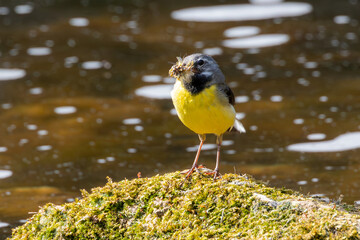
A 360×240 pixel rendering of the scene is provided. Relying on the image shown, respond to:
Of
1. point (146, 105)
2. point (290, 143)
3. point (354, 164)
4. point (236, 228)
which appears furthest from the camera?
point (146, 105)

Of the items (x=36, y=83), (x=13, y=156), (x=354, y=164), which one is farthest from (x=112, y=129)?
(x=354, y=164)

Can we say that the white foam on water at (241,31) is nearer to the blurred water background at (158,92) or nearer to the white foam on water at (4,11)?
the blurred water background at (158,92)

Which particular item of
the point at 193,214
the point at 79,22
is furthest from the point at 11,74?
the point at 193,214

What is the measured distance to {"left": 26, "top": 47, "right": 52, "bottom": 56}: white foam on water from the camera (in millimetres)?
13673

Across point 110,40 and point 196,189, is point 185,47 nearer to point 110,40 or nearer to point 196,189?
point 110,40

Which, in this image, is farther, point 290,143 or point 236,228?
point 290,143

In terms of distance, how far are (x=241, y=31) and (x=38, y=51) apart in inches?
189

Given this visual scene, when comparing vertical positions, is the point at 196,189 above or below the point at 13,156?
above

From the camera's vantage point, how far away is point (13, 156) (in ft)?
30.5

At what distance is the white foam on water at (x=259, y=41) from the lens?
14.0 m

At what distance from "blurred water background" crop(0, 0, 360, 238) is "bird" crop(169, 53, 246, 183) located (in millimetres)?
1176

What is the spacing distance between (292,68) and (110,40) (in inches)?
172

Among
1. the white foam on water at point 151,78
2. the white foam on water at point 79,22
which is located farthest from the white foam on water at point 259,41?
the white foam on water at point 79,22

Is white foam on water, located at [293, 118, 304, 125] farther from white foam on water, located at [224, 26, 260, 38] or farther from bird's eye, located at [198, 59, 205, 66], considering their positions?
bird's eye, located at [198, 59, 205, 66]
